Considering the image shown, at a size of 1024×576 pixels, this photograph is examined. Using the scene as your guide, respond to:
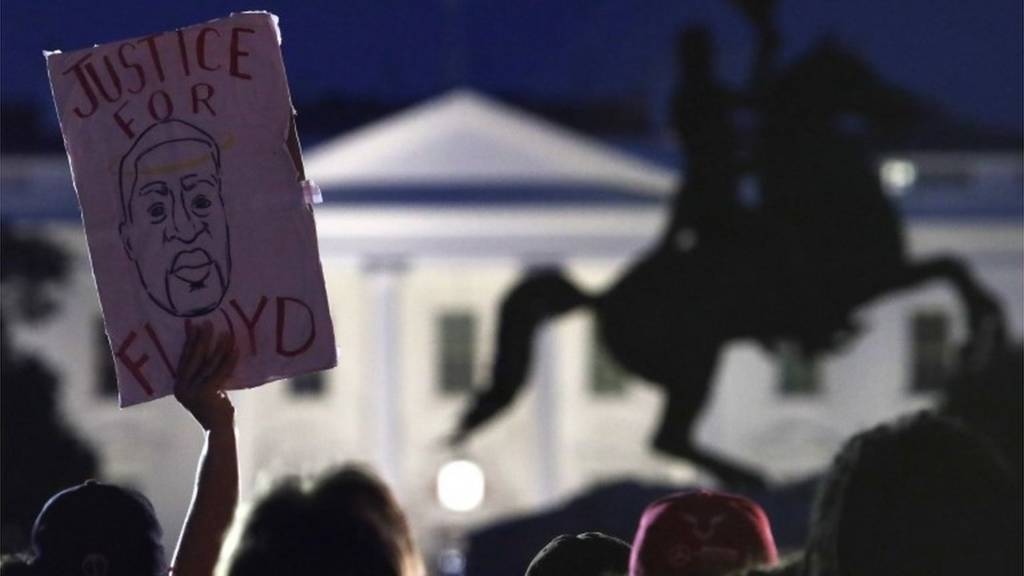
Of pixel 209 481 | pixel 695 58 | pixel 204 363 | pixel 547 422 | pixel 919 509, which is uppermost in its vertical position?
pixel 919 509

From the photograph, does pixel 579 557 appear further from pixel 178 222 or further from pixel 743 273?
pixel 743 273

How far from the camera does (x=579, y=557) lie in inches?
130

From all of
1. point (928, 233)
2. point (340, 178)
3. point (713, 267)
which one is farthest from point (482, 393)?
point (928, 233)

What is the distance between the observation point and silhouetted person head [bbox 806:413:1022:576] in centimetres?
232

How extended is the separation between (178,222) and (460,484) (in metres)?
29.9

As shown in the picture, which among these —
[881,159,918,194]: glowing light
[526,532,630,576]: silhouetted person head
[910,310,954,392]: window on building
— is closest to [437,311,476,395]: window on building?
[910,310,954,392]: window on building

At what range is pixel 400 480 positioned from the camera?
35.2m

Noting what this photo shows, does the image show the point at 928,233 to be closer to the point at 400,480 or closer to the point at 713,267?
the point at 400,480

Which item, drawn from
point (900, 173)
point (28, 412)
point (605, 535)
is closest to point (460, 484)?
point (28, 412)

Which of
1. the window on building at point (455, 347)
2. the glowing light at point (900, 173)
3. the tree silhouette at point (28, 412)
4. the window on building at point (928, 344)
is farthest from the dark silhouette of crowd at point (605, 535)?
the glowing light at point (900, 173)

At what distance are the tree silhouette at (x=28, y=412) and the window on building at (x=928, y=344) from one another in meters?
13.3

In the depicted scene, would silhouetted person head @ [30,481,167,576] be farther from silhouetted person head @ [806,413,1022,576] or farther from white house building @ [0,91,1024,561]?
white house building @ [0,91,1024,561]

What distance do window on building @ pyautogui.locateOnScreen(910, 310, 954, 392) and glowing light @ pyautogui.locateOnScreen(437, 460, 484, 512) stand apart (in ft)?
25.5

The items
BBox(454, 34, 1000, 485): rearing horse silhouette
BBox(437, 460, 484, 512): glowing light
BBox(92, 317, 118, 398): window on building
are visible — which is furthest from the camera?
BBox(92, 317, 118, 398): window on building
